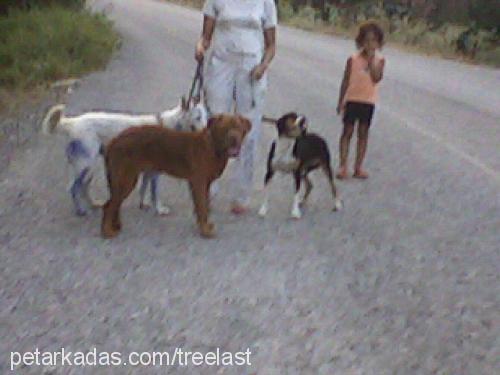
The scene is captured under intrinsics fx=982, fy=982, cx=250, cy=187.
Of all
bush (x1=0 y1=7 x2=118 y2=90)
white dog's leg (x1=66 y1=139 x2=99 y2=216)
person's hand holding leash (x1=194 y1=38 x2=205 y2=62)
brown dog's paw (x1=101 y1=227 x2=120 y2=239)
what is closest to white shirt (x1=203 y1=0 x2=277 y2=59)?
person's hand holding leash (x1=194 y1=38 x2=205 y2=62)

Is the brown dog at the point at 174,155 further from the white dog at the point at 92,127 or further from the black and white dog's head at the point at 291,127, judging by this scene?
the black and white dog's head at the point at 291,127

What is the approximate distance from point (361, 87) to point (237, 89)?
1.84 m

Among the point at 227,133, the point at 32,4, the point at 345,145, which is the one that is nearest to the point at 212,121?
the point at 227,133

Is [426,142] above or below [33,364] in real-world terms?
below

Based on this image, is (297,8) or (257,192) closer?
(257,192)

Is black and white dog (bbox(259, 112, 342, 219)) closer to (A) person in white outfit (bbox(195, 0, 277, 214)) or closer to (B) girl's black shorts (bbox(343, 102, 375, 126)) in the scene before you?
(A) person in white outfit (bbox(195, 0, 277, 214))

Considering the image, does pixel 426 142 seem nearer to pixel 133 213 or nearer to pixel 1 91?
pixel 133 213

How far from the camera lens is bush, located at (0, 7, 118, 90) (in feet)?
59.7

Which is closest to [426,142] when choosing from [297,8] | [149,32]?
[149,32]

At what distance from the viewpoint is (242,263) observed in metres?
6.88

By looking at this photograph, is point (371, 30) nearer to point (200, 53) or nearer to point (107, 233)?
point (200, 53)

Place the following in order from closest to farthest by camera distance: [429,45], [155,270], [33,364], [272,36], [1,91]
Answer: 1. [33,364]
2. [155,270]
3. [272,36]
4. [1,91]
5. [429,45]

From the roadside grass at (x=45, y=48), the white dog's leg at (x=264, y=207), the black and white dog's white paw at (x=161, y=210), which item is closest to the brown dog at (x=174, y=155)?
the black and white dog's white paw at (x=161, y=210)

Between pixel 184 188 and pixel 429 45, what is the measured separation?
21268mm
